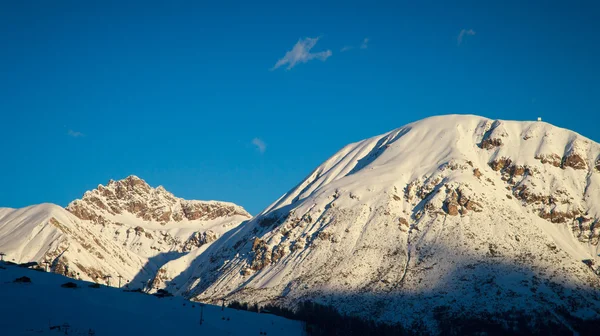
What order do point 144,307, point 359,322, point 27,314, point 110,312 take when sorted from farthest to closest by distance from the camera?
point 359,322
point 144,307
point 110,312
point 27,314

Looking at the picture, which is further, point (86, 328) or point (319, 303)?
point (319, 303)

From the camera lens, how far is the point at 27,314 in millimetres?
65000

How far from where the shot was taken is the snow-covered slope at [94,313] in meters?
64.3

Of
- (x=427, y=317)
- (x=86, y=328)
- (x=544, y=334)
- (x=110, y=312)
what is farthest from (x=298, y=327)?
(x=544, y=334)

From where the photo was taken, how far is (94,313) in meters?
71.6

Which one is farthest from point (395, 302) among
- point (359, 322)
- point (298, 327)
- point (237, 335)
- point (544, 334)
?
point (237, 335)

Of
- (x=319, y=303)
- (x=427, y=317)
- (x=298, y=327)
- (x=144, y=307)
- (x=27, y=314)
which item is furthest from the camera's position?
(x=319, y=303)

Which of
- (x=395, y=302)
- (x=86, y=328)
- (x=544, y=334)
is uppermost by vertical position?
(x=395, y=302)

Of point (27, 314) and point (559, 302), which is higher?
point (559, 302)

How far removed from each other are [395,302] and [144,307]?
397 feet

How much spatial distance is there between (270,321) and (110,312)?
37.1m

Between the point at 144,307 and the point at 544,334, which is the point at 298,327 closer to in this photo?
Answer: the point at 144,307

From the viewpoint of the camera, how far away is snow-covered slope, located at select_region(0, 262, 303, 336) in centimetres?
6431

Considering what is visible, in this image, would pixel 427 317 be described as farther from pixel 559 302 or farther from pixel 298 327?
pixel 298 327
